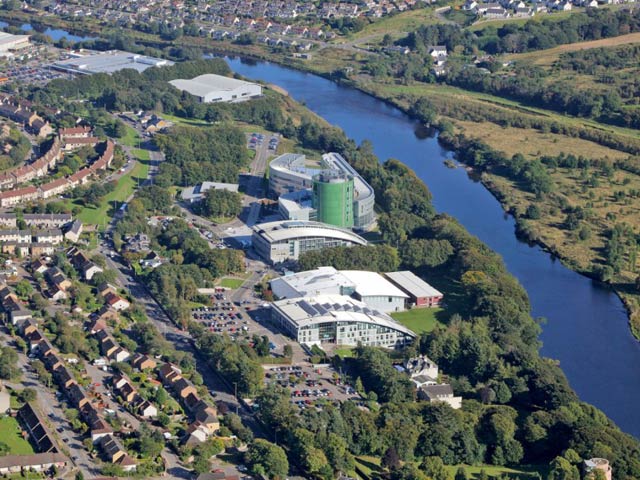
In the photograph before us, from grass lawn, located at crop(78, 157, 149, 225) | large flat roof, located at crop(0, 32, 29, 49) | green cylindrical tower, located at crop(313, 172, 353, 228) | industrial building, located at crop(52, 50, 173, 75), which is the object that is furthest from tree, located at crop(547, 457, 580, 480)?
large flat roof, located at crop(0, 32, 29, 49)

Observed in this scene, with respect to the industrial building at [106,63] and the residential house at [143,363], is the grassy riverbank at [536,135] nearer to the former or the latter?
the industrial building at [106,63]

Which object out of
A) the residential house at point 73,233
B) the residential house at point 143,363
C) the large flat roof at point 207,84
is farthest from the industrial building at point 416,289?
the large flat roof at point 207,84

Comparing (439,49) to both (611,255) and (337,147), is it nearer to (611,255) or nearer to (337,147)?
(337,147)

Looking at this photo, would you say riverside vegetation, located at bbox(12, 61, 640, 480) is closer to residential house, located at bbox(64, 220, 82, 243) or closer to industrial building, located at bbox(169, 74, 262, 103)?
residential house, located at bbox(64, 220, 82, 243)

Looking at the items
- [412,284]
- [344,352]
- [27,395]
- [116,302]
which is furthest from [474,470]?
[116,302]

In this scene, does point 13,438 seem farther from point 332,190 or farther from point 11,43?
point 11,43

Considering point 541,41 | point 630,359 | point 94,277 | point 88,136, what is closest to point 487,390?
point 630,359

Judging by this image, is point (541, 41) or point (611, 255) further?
point (541, 41)
